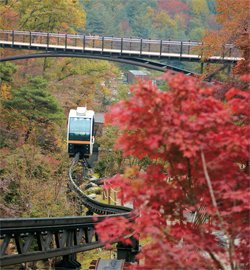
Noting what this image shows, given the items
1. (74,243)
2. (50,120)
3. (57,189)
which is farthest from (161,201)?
(50,120)

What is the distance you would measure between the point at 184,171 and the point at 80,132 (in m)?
30.5

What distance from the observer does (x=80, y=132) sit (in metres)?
38.5

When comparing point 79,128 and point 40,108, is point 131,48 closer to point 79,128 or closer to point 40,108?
point 79,128

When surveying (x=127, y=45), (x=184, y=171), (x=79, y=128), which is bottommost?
(x=79, y=128)

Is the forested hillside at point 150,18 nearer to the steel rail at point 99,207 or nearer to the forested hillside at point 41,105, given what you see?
the forested hillside at point 41,105

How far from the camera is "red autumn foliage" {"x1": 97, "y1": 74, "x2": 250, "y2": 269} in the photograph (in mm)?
A: 7523

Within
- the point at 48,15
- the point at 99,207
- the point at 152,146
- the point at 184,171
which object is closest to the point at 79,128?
the point at 99,207

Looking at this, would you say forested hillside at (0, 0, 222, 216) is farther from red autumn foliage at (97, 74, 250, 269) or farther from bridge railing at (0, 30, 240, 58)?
red autumn foliage at (97, 74, 250, 269)

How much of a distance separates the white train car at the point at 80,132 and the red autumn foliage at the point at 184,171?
98.4ft

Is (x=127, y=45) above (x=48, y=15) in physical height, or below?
below

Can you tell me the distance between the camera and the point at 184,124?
7.45 metres

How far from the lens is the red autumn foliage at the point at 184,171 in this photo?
296 inches

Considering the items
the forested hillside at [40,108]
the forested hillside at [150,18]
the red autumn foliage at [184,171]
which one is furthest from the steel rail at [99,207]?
the forested hillside at [150,18]

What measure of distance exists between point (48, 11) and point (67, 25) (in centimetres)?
362
